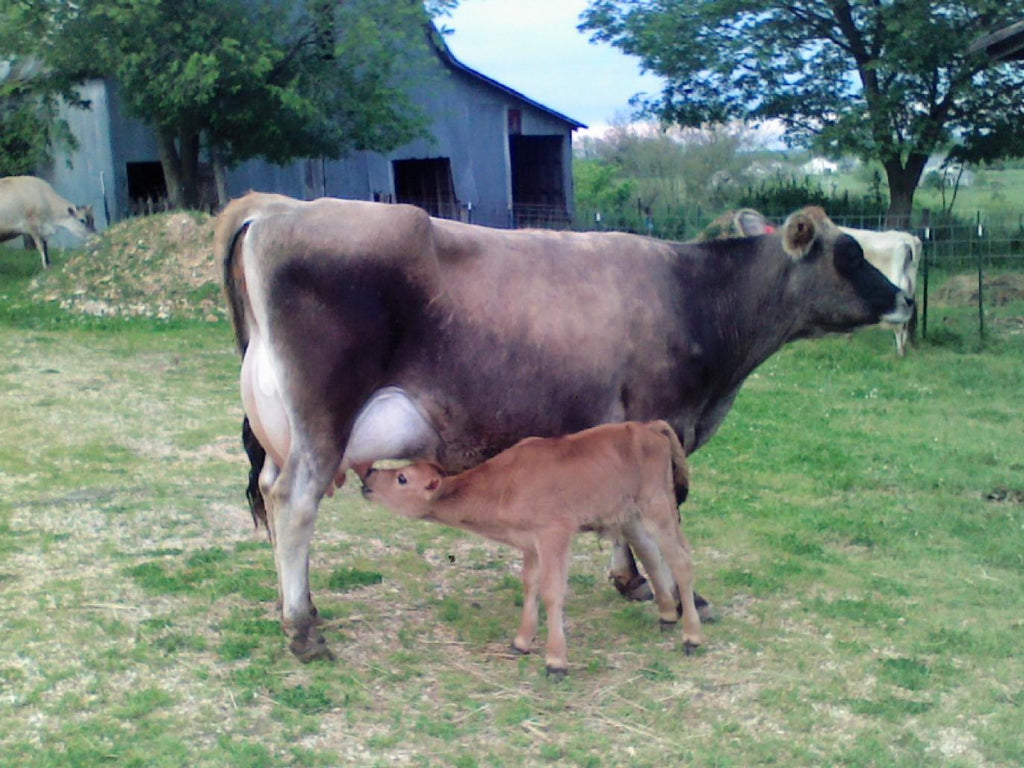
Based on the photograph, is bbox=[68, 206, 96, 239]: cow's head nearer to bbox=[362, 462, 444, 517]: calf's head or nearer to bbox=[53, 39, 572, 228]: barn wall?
bbox=[53, 39, 572, 228]: barn wall

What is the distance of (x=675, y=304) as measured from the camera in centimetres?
593

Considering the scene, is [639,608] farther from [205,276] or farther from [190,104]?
[190,104]

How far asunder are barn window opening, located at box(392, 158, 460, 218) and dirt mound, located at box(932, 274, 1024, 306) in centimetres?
1289

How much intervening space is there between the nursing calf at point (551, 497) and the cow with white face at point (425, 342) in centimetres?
25

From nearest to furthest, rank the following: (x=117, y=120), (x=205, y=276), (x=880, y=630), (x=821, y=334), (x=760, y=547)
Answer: (x=880, y=630) → (x=821, y=334) → (x=760, y=547) → (x=205, y=276) → (x=117, y=120)

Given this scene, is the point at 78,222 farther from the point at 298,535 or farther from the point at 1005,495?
the point at 1005,495

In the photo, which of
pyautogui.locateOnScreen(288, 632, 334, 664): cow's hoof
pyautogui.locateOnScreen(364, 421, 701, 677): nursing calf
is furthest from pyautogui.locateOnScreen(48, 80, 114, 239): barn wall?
pyautogui.locateOnScreen(364, 421, 701, 677): nursing calf

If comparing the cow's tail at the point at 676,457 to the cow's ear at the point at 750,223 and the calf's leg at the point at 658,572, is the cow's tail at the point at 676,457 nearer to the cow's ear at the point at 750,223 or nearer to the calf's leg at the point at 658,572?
the calf's leg at the point at 658,572

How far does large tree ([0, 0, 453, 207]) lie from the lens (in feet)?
55.5

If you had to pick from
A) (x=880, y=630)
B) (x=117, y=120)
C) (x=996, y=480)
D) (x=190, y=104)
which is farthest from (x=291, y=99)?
(x=880, y=630)

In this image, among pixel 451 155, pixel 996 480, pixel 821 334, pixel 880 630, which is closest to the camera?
pixel 880 630

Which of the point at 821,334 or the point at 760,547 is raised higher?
the point at 821,334

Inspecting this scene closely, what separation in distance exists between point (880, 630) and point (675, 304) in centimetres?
194

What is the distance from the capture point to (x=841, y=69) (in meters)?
21.5
